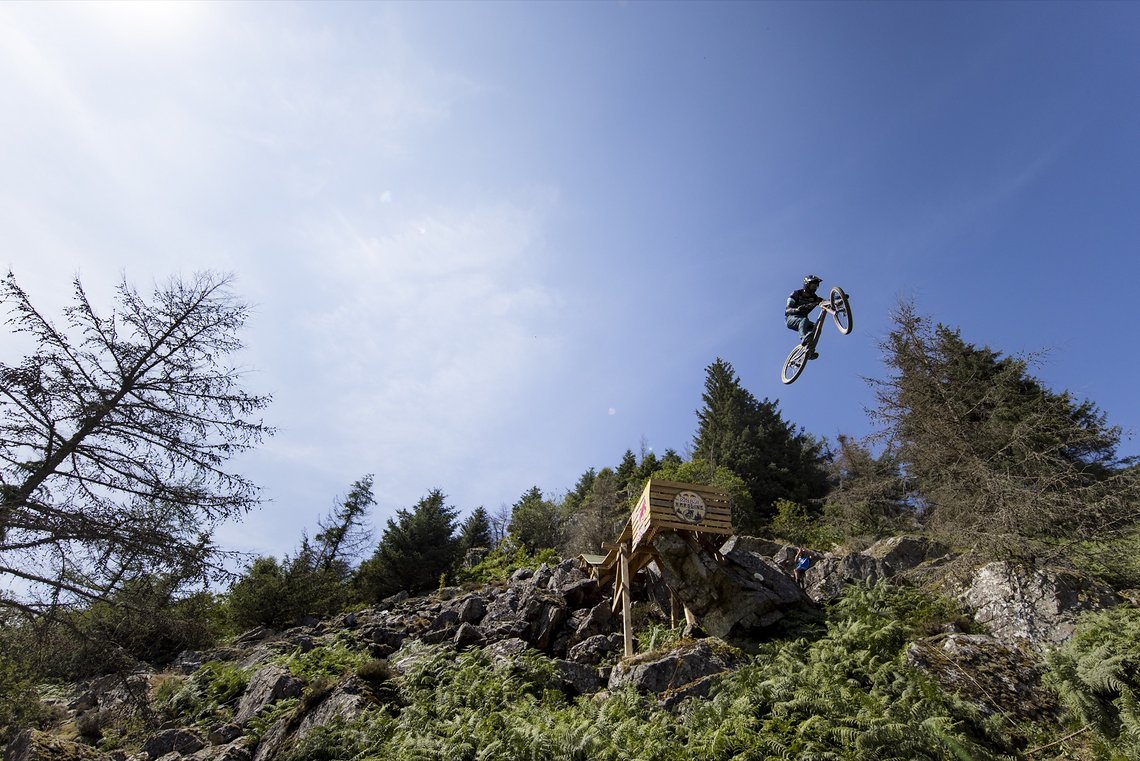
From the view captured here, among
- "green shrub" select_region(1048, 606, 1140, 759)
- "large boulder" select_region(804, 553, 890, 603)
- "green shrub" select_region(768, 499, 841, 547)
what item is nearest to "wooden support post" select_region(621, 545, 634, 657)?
"large boulder" select_region(804, 553, 890, 603)

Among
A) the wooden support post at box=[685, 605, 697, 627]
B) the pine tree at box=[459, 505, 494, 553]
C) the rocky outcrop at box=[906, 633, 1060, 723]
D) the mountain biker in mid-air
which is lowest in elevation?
the rocky outcrop at box=[906, 633, 1060, 723]

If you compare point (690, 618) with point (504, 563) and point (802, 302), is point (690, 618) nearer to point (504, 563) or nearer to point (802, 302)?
point (802, 302)

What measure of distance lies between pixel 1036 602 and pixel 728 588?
6.77 metres

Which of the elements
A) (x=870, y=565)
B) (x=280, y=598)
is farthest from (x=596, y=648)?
(x=280, y=598)

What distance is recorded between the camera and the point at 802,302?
12766 millimetres

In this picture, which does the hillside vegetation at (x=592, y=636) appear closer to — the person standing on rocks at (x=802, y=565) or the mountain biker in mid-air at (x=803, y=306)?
the person standing on rocks at (x=802, y=565)

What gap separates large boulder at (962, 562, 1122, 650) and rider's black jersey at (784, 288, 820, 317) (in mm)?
7758

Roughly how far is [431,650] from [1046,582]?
15924 mm

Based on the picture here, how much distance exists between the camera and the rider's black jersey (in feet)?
41.7

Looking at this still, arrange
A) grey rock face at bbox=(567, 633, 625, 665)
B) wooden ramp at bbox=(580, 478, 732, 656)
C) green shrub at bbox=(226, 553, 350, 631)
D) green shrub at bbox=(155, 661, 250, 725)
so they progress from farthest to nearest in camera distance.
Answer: green shrub at bbox=(226, 553, 350, 631)
wooden ramp at bbox=(580, 478, 732, 656)
grey rock face at bbox=(567, 633, 625, 665)
green shrub at bbox=(155, 661, 250, 725)

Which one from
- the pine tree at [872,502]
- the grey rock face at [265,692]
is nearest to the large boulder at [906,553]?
the pine tree at [872,502]

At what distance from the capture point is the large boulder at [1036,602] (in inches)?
452

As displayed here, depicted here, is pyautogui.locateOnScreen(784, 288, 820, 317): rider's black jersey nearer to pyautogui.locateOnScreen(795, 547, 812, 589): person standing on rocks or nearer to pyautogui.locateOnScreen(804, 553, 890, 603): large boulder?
pyautogui.locateOnScreen(804, 553, 890, 603): large boulder

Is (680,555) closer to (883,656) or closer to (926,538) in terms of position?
(883,656)
